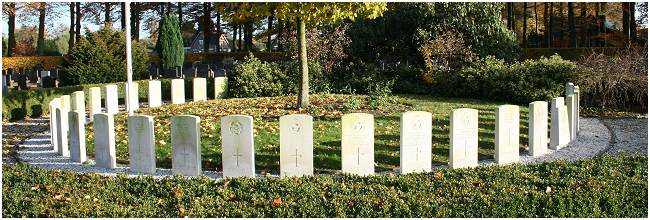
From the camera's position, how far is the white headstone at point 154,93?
16703 millimetres

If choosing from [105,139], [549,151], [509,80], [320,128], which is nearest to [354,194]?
[105,139]

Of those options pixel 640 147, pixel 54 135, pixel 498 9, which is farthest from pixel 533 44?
pixel 54 135

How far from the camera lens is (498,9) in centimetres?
2158

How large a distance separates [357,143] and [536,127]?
3087 millimetres

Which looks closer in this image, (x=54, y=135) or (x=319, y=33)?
(x=54, y=135)

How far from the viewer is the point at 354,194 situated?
261 inches

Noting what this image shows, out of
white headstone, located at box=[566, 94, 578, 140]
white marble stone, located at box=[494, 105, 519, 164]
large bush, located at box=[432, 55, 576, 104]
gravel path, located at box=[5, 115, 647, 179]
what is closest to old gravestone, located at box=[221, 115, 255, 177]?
gravel path, located at box=[5, 115, 647, 179]

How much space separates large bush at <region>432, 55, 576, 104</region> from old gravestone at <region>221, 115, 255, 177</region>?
35.0 ft

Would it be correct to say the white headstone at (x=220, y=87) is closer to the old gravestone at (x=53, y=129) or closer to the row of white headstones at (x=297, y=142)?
the old gravestone at (x=53, y=129)

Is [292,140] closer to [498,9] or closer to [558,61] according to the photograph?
[558,61]

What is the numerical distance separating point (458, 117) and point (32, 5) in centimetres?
3556

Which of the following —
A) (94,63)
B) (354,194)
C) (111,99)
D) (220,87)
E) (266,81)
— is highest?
(94,63)

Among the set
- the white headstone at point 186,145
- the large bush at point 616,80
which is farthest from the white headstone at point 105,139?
the large bush at point 616,80

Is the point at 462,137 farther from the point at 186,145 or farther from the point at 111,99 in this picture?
the point at 111,99
